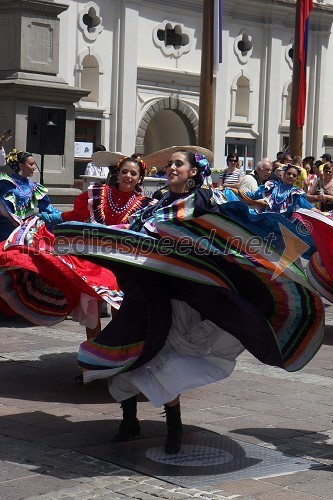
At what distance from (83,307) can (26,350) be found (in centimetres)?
144

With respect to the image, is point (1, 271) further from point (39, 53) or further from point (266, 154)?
point (266, 154)

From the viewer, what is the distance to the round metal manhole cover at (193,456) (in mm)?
5535

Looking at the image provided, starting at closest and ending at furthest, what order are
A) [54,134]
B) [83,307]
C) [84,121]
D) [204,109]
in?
1. [83,307]
2. [54,134]
3. [204,109]
4. [84,121]

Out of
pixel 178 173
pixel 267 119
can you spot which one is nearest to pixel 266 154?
pixel 267 119

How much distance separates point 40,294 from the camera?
782 centimetres

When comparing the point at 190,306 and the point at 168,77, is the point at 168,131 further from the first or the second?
the point at 190,306

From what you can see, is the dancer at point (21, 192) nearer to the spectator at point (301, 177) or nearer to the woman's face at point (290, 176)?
the woman's face at point (290, 176)

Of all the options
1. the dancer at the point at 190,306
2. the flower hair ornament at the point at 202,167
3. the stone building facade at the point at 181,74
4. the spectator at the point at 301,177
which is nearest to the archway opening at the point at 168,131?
the stone building facade at the point at 181,74

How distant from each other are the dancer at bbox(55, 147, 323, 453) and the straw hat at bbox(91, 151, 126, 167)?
236cm

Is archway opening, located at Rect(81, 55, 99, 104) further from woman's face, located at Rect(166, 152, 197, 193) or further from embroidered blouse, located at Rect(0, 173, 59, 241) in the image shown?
woman's face, located at Rect(166, 152, 197, 193)

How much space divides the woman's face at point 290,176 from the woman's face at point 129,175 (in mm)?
5658

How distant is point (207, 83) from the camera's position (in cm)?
1828

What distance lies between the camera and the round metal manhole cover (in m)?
5.54

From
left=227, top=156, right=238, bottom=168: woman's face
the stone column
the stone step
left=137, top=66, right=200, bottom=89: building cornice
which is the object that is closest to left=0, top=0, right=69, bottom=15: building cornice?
the stone column
